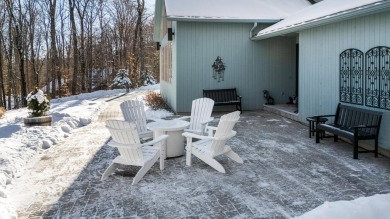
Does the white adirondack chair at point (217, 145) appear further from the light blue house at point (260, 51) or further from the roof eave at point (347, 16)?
the light blue house at point (260, 51)

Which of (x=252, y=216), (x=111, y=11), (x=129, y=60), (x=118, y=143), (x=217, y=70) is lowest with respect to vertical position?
(x=252, y=216)

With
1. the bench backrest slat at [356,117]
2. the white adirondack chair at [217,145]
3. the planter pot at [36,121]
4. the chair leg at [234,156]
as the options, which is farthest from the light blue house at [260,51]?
the planter pot at [36,121]

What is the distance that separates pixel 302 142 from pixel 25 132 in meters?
5.50

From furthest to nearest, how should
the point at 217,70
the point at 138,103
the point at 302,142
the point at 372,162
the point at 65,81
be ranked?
the point at 65,81, the point at 217,70, the point at 302,142, the point at 138,103, the point at 372,162

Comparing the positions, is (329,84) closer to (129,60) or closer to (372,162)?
(372,162)

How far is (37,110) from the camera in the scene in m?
8.23

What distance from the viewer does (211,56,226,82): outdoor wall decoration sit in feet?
35.0

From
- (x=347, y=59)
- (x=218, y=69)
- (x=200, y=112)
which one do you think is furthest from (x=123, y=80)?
(x=347, y=59)

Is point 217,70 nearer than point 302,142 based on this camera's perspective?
No

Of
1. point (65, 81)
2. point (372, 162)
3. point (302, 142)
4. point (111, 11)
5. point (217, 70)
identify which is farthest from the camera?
point (111, 11)

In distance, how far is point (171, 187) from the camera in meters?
4.16

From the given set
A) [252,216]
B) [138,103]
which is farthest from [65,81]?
[252,216]

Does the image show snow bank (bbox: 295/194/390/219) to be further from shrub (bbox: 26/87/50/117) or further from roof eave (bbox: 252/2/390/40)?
shrub (bbox: 26/87/50/117)

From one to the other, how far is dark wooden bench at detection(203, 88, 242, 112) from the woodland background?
1239cm
